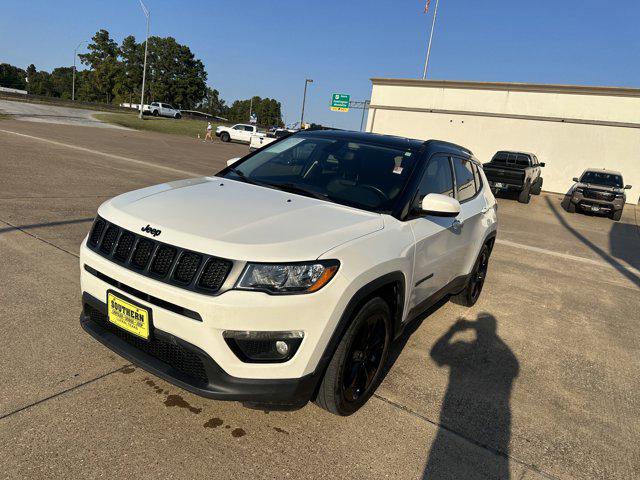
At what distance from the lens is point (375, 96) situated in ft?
95.2

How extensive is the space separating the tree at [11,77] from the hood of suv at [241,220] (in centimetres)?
12584

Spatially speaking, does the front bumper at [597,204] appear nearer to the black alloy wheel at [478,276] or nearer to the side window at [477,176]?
the black alloy wheel at [478,276]

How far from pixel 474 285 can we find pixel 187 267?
11.9 ft

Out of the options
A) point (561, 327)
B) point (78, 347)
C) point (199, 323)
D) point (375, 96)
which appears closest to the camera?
point (199, 323)

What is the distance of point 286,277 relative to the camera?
2285mm

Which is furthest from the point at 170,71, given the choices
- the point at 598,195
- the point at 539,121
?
the point at 598,195

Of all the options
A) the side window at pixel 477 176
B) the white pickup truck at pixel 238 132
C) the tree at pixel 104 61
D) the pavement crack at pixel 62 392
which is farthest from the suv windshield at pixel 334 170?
the tree at pixel 104 61

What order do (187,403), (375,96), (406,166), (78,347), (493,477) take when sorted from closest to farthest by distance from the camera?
1. (493,477)
2. (187,403)
3. (78,347)
4. (406,166)
5. (375,96)

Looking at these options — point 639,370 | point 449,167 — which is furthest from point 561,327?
point 449,167

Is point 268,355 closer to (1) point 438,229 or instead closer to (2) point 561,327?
(1) point 438,229

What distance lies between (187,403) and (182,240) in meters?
1.08

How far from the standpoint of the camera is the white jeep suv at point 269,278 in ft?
7.39

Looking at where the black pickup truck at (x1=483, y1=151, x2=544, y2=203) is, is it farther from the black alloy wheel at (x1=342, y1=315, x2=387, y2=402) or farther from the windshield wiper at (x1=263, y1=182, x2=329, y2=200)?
the black alloy wheel at (x1=342, y1=315, x2=387, y2=402)

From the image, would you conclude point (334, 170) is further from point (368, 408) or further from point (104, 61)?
point (104, 61)
